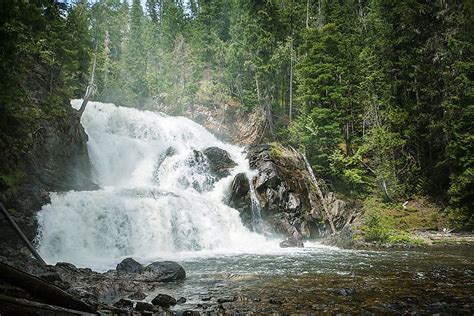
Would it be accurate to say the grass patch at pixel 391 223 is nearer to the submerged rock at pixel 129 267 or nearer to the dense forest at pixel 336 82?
the dense forest at pixel 336 82

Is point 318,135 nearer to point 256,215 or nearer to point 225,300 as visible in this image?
point 256,215

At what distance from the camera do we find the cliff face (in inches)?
656

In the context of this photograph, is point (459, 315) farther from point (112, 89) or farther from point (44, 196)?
point (112, 89)

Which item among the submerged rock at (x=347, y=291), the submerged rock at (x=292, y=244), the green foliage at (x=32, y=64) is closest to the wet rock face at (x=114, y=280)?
the submerged rock at (x=347, y=291)

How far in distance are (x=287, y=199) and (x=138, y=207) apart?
37.9 ft

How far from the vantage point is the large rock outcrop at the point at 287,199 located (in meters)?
25.8

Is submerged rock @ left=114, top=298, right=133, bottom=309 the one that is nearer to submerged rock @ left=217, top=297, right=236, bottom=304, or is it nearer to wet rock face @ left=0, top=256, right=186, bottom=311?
wet rock face @ left=0, top=256, right=186, bottom=311

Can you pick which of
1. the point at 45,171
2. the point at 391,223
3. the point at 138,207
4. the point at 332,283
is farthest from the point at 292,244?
the point at 45,171

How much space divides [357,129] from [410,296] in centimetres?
2711

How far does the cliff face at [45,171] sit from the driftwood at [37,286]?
38.6 feet

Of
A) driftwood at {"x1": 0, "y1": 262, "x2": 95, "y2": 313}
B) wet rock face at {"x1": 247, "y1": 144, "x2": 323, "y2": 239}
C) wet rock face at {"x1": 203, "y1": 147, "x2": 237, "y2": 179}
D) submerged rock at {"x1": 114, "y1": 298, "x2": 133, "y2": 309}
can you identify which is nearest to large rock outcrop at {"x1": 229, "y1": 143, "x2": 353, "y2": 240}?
wet rock face at {"x1": 247, "y1": 144, "x2": 323, "y2": 239}

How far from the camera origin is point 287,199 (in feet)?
88.5

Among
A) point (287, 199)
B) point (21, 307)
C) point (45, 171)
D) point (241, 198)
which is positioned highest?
point (45, 171)

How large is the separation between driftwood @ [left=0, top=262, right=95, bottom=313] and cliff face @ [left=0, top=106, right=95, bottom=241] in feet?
38.6
